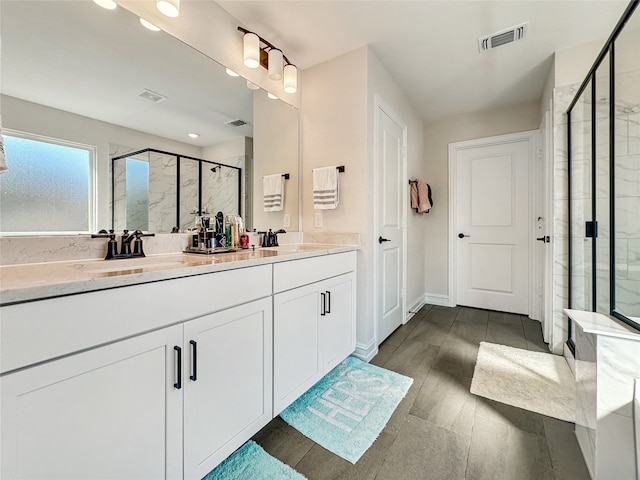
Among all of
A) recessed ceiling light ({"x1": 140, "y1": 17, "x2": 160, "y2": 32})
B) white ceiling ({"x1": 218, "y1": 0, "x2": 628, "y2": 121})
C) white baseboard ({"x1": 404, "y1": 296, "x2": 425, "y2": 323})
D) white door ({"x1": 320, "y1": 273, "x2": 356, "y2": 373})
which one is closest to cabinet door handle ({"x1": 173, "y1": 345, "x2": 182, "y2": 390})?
white door ({"x1": 320, "y1": 273, "x2": 356, "y2": 373})

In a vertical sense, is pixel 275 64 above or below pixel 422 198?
above

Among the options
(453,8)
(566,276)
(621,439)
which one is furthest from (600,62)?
(621,439)

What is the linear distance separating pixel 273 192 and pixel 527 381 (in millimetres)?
2205

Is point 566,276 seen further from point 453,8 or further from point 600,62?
point 453,8

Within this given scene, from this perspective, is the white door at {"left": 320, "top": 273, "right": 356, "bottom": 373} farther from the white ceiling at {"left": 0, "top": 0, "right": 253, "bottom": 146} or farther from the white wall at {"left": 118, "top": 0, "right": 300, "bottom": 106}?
the white wall at {"left": 118, "top": 0, "right": 300, "bottom": 106}

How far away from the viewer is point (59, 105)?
3.77ft

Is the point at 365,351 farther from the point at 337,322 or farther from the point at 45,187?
the point at 45,187

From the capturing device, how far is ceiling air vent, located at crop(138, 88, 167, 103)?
1409 mm


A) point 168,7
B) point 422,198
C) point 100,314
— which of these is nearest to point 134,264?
point 100,314

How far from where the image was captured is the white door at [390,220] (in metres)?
2.32

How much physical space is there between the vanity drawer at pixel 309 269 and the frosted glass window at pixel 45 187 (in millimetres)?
874

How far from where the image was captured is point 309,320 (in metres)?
1.56

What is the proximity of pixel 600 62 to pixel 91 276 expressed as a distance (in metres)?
2.75

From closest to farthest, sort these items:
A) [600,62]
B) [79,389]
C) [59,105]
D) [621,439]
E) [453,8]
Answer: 1. [79,389]
2. [621,439]
3. [59,105]
4. [600,62]
5. [453,8]
